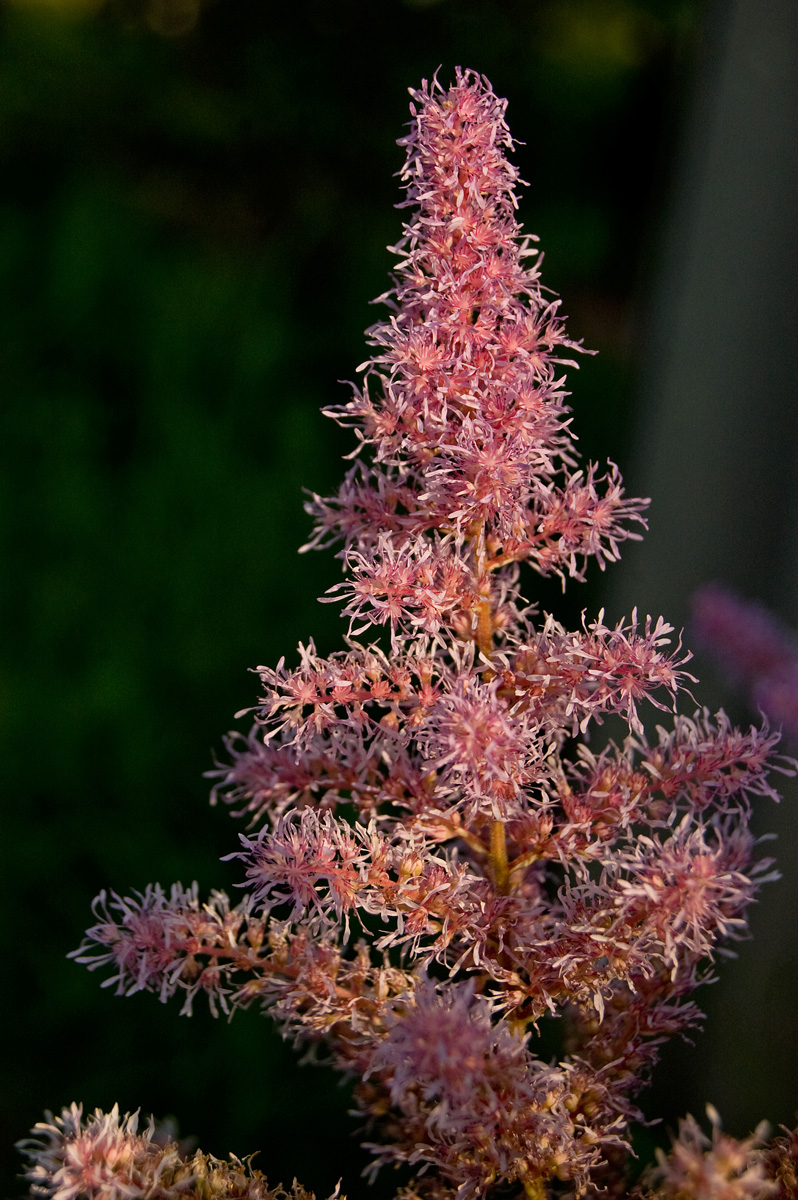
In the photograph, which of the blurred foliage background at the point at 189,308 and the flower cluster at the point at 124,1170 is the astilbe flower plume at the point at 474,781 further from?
the blurred foliage background at the point at 189,308

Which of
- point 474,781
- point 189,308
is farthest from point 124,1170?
point 189,308

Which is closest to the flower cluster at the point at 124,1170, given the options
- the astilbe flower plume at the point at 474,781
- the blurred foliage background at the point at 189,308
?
the astilbe flower plume at the point at 474,781

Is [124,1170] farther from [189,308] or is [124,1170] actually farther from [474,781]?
[189,308]

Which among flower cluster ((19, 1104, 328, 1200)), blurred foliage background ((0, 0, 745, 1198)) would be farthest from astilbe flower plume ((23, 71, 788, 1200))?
blurred foliage background ((0, 0, 745, 1198))

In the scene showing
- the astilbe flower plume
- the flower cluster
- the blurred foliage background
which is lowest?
the flower cluster

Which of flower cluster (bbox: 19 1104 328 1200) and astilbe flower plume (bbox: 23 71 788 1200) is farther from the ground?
astilbe flower plume (bbox: 23 71 788 1200)

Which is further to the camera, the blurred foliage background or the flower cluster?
the blurred foliage background

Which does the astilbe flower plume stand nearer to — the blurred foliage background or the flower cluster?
the flower cluster
